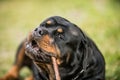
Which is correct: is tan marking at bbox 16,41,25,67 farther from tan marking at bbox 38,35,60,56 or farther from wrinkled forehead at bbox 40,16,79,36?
tan marking at bbox 38,35,60,56

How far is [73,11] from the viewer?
13.1 metres

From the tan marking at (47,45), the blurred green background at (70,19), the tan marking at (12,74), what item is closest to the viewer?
the tan marking at (47,45)

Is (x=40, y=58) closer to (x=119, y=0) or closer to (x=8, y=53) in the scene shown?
(x=8, y=53)

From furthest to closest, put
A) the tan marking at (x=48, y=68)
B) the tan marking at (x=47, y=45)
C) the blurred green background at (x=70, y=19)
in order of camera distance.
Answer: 1. the blurred green background at (x=70, y=19)
2. the tan marking at (x=48, y=68)
3. the tan marking at (x=47, y=45)

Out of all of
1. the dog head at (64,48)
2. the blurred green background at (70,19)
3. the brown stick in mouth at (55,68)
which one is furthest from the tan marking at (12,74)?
the brown stick in mouth at (55,68)

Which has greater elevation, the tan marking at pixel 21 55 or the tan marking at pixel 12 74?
the tan marking at pixel 21 55

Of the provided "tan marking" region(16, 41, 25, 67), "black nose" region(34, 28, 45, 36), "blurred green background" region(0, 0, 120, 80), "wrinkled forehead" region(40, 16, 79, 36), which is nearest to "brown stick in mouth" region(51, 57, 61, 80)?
"black nose" region(34, 28, 45, 36)

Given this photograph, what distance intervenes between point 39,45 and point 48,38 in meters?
0.17

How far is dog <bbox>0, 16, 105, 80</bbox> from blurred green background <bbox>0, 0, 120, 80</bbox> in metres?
1.12

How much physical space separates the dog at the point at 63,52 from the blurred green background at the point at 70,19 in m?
1.12

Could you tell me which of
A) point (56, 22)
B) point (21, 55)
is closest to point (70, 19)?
point (21, 55)

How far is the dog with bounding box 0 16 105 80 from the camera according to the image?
6648mm

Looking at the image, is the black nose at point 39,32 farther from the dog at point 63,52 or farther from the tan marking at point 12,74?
the tan marking at point 12,74

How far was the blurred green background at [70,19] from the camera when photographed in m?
9.55
